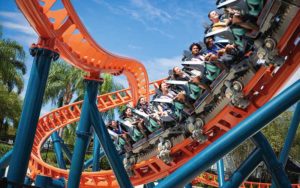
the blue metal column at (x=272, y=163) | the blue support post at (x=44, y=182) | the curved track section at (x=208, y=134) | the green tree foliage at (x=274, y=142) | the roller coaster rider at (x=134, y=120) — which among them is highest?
the green tree foliage at (x=274, y=142)

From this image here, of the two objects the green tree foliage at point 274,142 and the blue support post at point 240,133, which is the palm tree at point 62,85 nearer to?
the green tree foliage at point 274,142

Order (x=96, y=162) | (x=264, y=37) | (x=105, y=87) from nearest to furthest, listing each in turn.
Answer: (x=264, y=37)
(x=96, y=162)
(x=105, y=87)

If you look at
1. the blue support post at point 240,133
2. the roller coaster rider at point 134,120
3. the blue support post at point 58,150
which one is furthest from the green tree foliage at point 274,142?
the blue support post at point 240,133

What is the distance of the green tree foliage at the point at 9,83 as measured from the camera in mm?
19469

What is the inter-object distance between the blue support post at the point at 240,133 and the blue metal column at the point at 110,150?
3.43 ft

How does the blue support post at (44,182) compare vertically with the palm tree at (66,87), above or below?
below

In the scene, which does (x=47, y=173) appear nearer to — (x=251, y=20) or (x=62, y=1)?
(x=62, y=1)

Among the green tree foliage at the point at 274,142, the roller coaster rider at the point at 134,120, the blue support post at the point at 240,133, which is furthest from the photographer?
the green tree foliage at the point at 274,142

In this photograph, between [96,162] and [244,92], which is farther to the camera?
[96,162]

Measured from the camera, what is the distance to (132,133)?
4.82 meters

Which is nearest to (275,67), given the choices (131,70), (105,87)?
(131,70)

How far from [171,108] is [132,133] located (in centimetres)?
95

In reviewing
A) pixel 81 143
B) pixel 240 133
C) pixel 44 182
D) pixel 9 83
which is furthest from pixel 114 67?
pixel 9 83

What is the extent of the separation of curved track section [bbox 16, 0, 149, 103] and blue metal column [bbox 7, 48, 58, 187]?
0.15 metres
